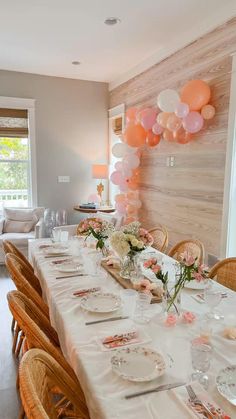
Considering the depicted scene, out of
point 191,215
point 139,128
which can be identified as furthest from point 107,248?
point 139,128

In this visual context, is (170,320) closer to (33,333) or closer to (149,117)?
(33,333)

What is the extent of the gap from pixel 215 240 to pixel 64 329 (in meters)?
2.07

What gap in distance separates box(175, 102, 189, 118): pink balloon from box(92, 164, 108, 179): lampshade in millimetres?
2306

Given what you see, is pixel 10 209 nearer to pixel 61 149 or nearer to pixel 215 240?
pixel 61 149

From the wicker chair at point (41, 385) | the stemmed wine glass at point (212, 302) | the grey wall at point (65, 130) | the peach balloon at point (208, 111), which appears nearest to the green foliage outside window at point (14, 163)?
the grey wall at point (65, 130)

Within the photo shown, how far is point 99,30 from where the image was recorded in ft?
10.9

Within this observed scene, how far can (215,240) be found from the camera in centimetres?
302

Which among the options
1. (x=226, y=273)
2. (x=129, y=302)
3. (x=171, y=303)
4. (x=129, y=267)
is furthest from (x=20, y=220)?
(x=171, y=303)

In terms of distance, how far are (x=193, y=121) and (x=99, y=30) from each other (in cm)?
146

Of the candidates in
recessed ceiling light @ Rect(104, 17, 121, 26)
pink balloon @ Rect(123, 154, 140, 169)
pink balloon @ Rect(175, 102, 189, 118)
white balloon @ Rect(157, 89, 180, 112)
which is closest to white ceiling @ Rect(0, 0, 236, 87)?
recessed ceiling light @ Rect(104, 17, 121, 26)

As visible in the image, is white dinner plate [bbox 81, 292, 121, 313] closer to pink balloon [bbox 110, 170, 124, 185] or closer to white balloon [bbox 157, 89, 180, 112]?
white balloon [bbox 157, 89, 180, 112]

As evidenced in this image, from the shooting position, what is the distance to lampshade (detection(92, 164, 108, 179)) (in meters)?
5.17

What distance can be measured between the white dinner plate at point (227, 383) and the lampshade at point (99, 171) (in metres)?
4.33

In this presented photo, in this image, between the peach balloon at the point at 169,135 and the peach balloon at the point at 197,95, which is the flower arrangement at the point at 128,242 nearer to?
the peach balloon at the point at 197,95
